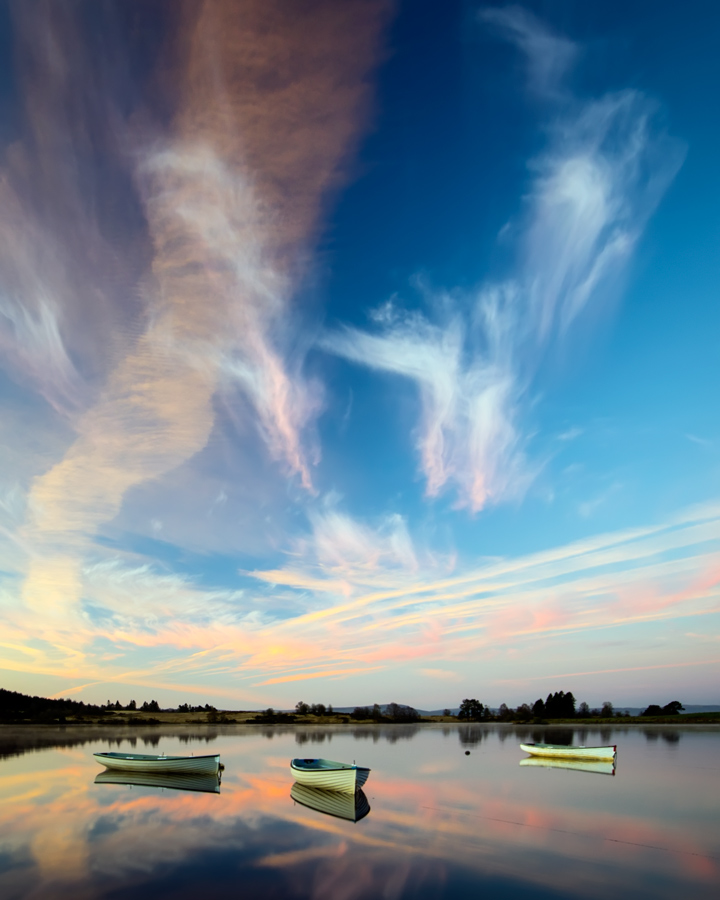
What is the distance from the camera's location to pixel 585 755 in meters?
71.4

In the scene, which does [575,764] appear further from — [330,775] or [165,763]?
[165,763]

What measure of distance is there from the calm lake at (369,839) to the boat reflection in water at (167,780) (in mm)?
554

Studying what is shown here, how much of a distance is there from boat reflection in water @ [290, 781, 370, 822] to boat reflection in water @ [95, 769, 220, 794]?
8343mm

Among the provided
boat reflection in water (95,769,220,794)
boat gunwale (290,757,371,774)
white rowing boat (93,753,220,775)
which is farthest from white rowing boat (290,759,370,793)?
white rowing boat (93,753,220,775)

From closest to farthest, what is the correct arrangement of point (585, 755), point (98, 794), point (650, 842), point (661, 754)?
point (650, 842) < point (98, 794) < point (585, 755) < point (661, 754)

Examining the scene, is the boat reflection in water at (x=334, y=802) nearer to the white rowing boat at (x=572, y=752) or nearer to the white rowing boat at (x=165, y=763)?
the white rowing boat at (x=165, y=763)

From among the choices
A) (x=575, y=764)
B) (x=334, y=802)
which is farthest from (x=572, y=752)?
(x=334, y=802)

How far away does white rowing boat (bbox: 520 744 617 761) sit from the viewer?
226 ft

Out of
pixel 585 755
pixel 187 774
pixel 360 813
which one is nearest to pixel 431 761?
pixel 585 755

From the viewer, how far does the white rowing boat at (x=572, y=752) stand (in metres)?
68.8

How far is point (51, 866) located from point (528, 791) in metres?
38.0

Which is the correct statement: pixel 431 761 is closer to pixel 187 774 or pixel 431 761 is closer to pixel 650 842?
pixel 187 774

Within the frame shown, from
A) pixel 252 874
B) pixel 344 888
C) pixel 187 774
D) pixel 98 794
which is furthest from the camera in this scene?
pixel 187 774

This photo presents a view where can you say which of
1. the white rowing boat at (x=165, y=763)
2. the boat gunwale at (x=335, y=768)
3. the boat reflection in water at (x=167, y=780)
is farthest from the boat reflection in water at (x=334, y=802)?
the white rowing boat at (x=165, y=763)
